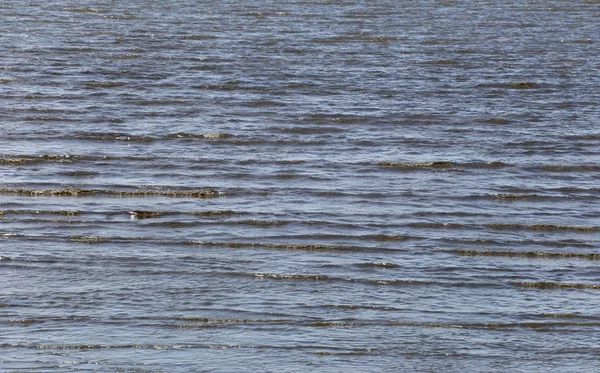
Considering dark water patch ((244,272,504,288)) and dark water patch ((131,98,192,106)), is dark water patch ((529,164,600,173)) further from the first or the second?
dark water patch ((131,98,192,106))

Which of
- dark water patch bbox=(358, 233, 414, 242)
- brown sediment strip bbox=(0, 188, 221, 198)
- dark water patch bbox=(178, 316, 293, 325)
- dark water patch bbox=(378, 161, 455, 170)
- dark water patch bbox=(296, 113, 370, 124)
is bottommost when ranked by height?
dark water patch bbox=(358, 233, 414, 242)

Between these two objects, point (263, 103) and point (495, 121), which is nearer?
point (495, 121)

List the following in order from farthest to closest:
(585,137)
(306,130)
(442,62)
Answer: (442,62)
(306,130)
(585,137)

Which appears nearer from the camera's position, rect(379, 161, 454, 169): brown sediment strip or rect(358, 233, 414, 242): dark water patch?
rect(358, 233, 414, 242): dark water patch

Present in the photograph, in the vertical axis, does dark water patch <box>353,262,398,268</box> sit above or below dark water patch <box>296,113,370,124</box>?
below

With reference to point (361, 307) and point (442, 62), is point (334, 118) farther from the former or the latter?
point (361, 307)

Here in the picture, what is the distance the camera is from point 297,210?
9102mm

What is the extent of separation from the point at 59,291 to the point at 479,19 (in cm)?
1714

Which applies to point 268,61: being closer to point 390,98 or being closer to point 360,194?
point 390,98

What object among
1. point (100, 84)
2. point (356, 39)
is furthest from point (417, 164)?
point (356, 39)

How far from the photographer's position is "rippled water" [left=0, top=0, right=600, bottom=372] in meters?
6.42

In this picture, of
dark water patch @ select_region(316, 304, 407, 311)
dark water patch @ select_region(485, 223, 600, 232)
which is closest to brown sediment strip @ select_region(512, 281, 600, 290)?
dark water patch @ select_region(316, 304, 407, 311)

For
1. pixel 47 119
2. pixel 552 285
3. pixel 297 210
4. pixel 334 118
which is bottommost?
pixel 552 285

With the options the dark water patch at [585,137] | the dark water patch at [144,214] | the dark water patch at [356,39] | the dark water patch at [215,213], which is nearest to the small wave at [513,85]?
the dark water patch at [585,137]
